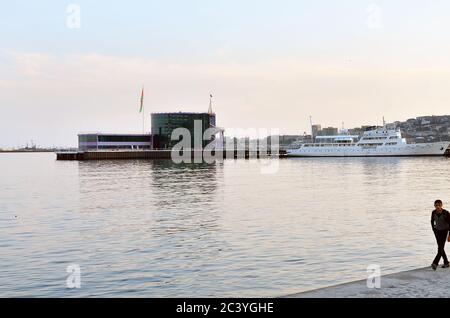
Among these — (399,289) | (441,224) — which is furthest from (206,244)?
(399,289)

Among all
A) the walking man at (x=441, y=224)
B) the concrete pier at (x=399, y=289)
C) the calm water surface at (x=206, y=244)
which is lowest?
the calm water surface at (x=206, y=244)

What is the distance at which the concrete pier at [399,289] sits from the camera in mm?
12641

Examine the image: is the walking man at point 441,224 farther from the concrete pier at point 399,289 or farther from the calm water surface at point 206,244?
the calm water surface at point 206,244

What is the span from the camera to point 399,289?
1323cm

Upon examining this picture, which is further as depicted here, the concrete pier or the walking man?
the walking man

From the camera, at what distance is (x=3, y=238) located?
28.2 metres

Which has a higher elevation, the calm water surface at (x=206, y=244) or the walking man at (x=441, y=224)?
the walking man at (x=441, y=224)

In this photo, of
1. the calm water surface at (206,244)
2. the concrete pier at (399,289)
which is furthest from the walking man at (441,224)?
the calm water surface at (206,244)

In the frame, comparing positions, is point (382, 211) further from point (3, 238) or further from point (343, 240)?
point (3, 238)

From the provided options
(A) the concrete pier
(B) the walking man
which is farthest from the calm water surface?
(B) the walking man

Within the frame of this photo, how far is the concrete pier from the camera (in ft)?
41.5

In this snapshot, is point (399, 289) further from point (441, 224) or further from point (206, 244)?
point (206, 244)

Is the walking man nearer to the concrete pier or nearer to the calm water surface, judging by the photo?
the concrete pier
